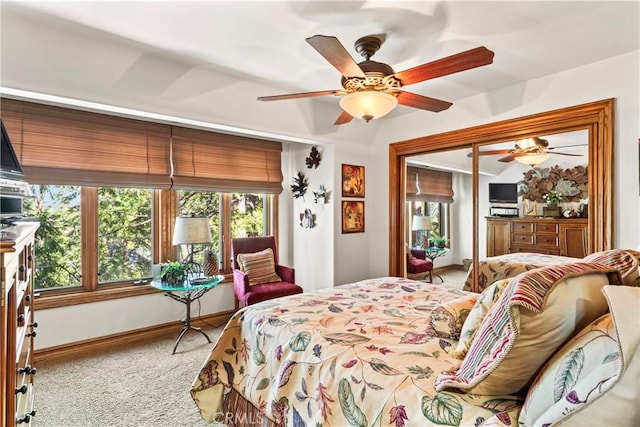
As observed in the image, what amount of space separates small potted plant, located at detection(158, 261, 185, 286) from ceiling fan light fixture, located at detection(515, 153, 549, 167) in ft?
11.6

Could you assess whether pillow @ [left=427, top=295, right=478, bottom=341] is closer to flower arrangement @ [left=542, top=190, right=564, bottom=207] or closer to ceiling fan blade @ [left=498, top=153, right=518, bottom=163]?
flower arrangement @ [left=542, top=190, right=564, bottom=207]

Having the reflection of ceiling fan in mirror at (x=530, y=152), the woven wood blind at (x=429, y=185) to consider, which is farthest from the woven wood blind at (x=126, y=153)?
the reflection of ceiling fan in mirror at (x=530, y=152)

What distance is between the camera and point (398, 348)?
4.87 ft

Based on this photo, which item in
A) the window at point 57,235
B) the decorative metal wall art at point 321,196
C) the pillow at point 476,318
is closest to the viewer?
the pillow at point 476,318

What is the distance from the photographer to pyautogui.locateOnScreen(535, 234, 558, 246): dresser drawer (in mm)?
3093

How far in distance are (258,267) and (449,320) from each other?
260 centimetres

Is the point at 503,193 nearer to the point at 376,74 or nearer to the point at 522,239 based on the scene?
the point at 522,239

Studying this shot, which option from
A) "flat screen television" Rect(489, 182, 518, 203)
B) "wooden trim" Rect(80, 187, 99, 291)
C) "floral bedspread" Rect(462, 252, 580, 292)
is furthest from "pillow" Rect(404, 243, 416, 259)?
"wooden trim" Rect(80, 187, 99, 291)

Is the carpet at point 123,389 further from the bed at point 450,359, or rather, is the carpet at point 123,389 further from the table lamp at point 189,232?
the table lamp at point 189,232

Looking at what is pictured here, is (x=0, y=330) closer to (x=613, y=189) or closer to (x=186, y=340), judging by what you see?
(x=186, y=340)

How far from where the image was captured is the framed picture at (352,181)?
4207 mm

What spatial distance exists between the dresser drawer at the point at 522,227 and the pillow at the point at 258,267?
258cm

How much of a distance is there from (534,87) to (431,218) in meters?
1.68

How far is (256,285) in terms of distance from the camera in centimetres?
372
